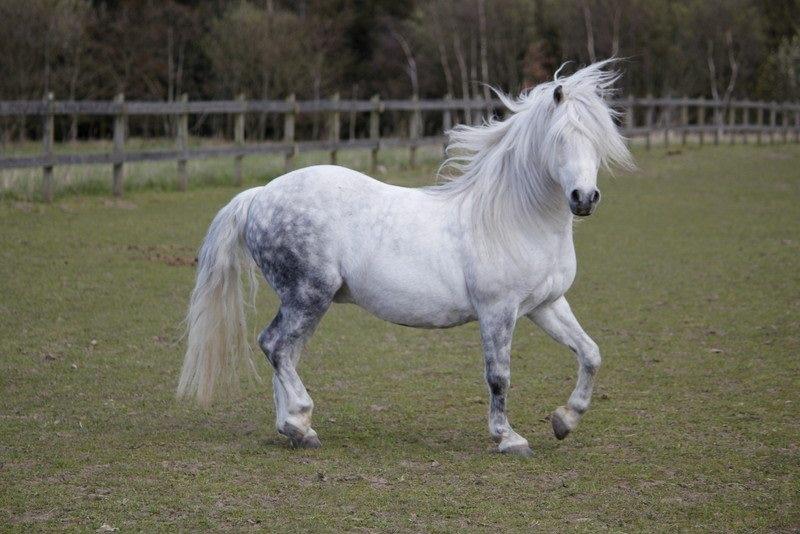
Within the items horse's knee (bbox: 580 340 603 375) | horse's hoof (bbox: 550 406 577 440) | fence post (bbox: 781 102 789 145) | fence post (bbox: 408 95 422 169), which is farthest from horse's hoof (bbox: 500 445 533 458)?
fence post (bbox: 781 102 789 145)

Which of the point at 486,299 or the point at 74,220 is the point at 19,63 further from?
the point at 486,299

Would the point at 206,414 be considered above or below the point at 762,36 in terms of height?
below

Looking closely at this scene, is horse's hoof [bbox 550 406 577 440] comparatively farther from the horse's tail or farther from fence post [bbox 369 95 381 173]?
fence post [bbox 369 95 381 173]

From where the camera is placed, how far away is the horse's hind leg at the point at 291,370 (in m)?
5.58

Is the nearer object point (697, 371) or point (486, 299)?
point (486, 299)

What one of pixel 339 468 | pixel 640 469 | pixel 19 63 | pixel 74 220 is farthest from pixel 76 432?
pixel 19 63

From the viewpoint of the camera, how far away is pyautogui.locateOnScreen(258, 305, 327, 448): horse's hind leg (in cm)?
558

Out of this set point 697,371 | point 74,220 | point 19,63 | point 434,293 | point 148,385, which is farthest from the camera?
point 19,63

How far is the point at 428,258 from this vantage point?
221 inches

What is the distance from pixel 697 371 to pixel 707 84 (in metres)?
38.9

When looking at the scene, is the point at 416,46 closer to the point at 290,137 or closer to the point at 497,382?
the point at 290,137

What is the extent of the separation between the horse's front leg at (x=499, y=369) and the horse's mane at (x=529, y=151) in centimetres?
42

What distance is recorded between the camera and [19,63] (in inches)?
911

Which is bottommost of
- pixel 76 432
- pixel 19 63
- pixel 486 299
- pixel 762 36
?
pixel 76 432
